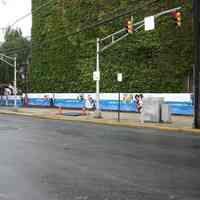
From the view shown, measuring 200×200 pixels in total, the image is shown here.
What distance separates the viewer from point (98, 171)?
938 cm

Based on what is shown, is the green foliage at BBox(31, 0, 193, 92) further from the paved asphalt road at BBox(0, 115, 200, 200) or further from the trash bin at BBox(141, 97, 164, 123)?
the paved asphalt road at BBox(0, 115, 200, 200)

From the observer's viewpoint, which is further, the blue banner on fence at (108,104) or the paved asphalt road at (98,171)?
the blue banner on fence at (108,104)

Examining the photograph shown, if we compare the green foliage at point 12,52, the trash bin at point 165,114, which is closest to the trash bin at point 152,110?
the trash bin at point 165,114

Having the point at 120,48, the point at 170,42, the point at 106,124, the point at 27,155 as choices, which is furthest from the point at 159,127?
the point at 120,48

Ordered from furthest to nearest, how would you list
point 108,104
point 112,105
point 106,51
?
point 106,51 < point 108,104 < point 112,105

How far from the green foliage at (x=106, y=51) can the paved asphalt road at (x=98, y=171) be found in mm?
18775

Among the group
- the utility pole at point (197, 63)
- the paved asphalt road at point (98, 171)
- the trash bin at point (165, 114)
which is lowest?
the paved asphalt road at point (98, 171)

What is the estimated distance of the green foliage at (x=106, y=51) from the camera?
3738 centimetres

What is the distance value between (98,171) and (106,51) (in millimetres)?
33253

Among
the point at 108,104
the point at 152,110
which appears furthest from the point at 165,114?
the point at 108,104

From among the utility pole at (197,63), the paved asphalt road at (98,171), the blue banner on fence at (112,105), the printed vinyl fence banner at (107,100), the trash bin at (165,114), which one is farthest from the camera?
the printed vinyl fence banner at (107,100)

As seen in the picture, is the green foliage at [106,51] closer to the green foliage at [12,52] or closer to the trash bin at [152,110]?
the trash bin at [152,110]

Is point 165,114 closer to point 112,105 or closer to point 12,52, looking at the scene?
point 112,105

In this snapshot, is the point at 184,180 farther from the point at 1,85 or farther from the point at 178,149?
the point at 1,85
